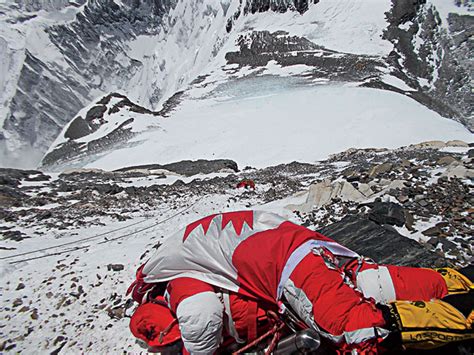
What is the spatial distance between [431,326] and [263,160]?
1821 centimetres

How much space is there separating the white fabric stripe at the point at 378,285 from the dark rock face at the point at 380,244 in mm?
750

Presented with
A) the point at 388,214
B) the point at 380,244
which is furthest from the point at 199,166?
the point at 380,244

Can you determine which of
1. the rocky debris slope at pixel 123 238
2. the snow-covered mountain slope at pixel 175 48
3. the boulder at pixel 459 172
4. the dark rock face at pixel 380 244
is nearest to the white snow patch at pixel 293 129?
the snow-covered mountain slope at pixel 175 48

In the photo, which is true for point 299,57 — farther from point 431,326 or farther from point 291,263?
point 431,326

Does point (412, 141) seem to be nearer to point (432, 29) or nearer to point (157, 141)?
point (157, 141)

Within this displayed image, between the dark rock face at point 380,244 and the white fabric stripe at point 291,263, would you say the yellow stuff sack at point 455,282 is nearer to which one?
the dark rock face at point 380,244

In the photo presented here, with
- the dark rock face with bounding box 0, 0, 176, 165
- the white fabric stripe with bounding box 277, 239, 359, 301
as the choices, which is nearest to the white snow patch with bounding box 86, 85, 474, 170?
the white fabric stripe with bounding box 277, 239, 359, 301

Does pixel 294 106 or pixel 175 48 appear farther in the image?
pixel 175 48

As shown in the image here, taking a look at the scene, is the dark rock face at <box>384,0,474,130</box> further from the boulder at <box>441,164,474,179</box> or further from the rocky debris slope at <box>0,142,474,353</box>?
the rocky debris slope at <box>0,142,474,353</box>

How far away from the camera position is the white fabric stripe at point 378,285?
2.26 meters

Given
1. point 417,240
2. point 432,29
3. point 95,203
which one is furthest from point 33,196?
point 432,29

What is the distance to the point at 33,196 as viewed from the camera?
381 inches

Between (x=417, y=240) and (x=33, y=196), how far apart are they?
1030 centimetres

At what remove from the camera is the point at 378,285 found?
2303 millimetres
